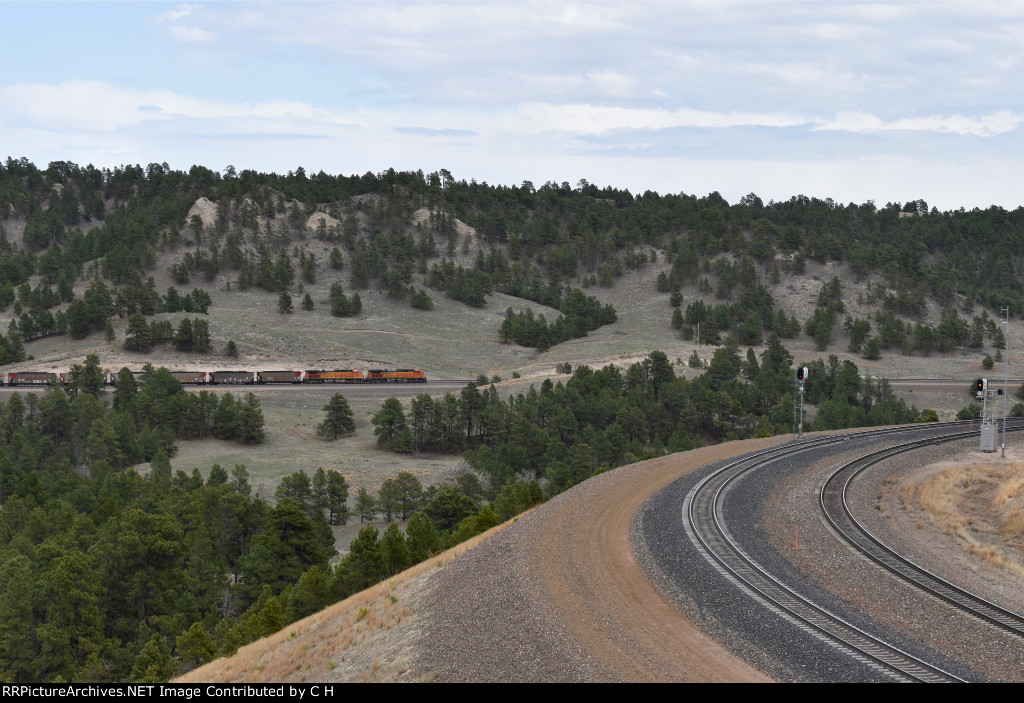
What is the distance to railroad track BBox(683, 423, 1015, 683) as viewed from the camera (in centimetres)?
1895

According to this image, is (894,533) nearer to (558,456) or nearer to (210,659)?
(210,659)

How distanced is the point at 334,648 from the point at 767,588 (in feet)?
39.0

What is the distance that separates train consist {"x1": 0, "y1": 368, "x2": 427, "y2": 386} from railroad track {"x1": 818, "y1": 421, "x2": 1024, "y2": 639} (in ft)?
271

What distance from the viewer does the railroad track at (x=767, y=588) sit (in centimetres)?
1895

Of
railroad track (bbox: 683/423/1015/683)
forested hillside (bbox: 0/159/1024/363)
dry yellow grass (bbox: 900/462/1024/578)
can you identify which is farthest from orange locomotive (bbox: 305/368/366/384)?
dry yellow grass (bbox: 900/462/1024/578)

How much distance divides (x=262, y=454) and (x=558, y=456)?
28.4 m

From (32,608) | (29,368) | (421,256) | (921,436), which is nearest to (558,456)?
(921,436)

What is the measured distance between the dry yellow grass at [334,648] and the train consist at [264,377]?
84.4 metres

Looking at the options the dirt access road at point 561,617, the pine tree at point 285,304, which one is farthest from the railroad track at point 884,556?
the pine tree at point 285,304

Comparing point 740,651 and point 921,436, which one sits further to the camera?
point 921,436

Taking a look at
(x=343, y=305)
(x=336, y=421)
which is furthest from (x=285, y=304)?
(x=336, y=421)

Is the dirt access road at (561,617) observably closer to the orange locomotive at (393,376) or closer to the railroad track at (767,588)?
the railroad track at (767,588)

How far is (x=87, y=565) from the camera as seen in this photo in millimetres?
42969

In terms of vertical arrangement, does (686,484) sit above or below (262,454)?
above
